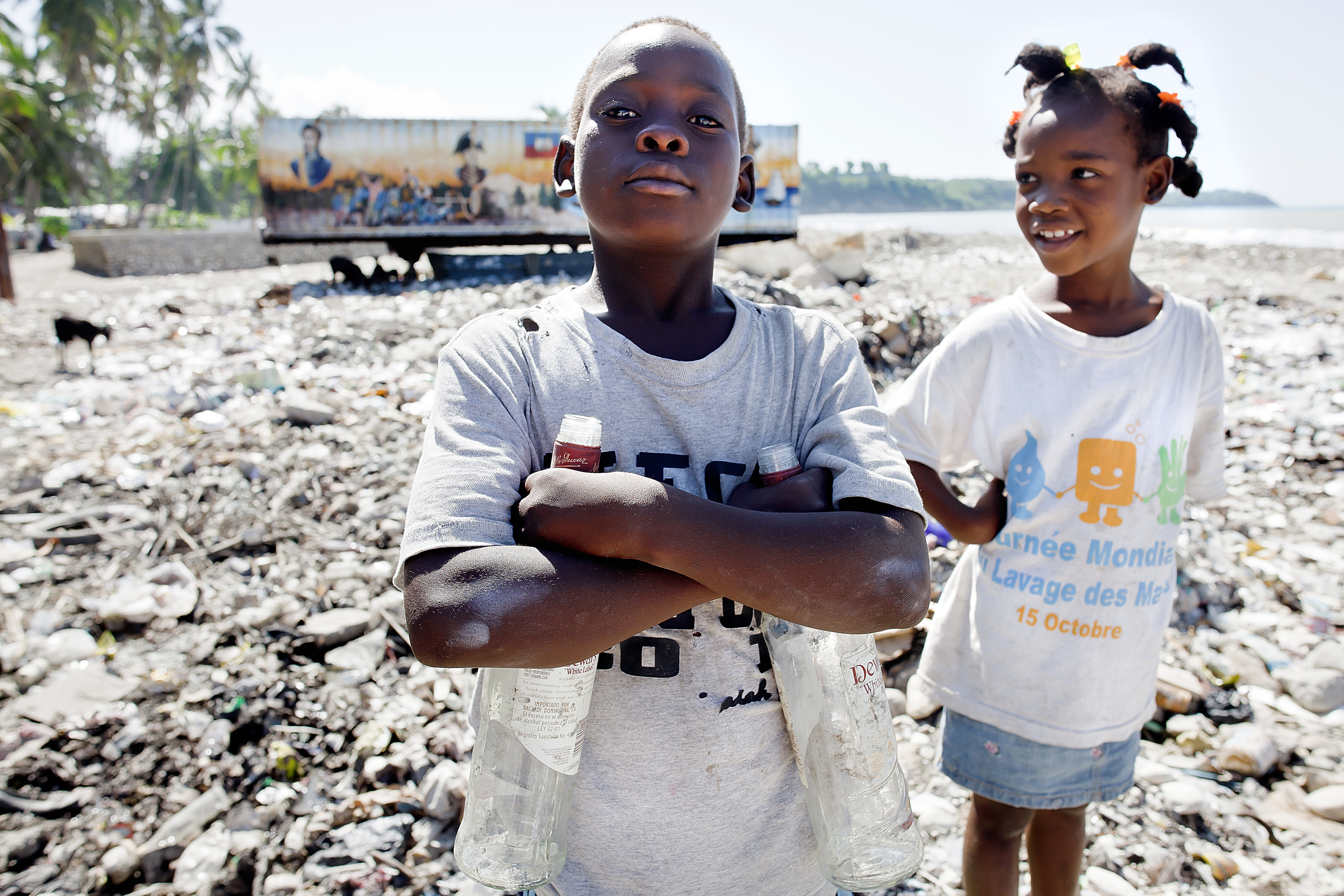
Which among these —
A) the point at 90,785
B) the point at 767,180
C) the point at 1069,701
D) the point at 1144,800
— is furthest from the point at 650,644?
the point at 767,180

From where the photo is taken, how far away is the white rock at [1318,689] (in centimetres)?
262

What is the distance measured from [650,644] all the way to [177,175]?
170ft

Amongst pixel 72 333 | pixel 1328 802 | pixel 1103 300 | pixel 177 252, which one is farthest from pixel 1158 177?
pixel 177 252

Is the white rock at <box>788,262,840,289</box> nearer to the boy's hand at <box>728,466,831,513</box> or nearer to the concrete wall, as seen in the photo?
the concrete wall

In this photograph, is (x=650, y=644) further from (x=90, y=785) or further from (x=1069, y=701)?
(x=90, y=785)

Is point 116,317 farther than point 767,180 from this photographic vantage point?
No

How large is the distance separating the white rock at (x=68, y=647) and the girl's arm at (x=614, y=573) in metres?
2.84

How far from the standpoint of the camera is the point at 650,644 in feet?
3.34

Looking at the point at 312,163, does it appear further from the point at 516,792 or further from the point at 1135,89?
the point at 516,792

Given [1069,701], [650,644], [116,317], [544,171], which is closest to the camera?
[650,644]

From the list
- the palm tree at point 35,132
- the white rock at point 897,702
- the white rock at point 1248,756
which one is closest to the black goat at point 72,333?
the white rock at point 897,702

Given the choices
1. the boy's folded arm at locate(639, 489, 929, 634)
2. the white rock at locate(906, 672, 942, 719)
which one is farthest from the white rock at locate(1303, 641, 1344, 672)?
the boy's folded arm at locate(639, 489, 929, 634)

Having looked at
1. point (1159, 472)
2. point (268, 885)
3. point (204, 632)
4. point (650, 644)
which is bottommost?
point (268, 885)

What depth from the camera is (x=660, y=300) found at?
1178 mm
